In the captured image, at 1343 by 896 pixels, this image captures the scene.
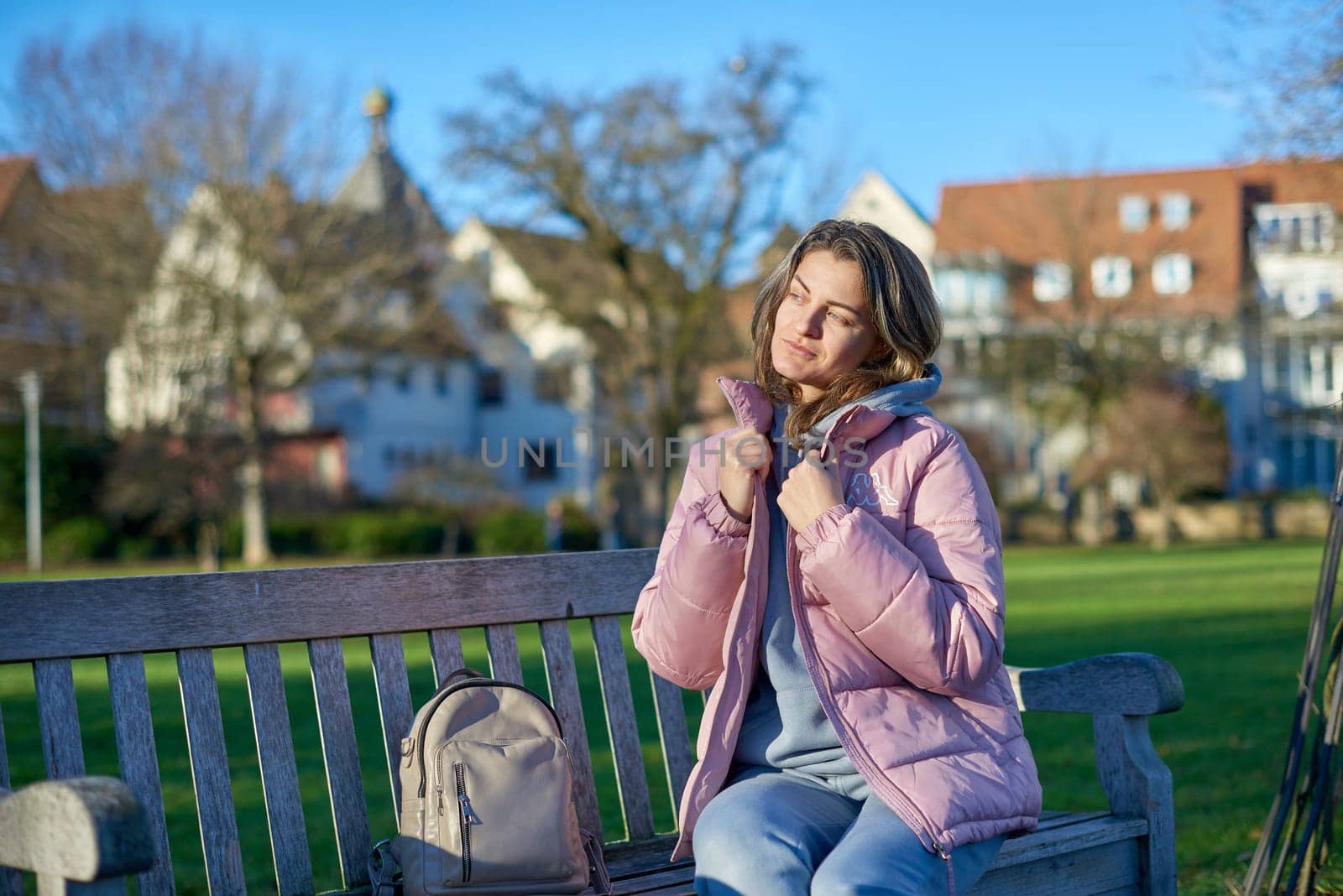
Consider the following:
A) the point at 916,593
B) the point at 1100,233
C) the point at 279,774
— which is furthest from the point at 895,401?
the point at 1100,233

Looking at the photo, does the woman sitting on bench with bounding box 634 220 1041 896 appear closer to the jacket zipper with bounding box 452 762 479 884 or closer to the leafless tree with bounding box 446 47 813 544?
the jacket zipper with bounding box 452 762 479 884

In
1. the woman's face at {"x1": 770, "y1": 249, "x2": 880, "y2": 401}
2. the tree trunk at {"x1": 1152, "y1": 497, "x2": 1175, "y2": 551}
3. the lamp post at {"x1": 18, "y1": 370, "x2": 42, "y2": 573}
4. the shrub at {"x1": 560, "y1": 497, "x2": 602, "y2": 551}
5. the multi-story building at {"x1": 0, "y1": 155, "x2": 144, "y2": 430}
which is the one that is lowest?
the tree trunk at {"x1": 1152, "y1": 497, "x2": 1175, "y2": 551}

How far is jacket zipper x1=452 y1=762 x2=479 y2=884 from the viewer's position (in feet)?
8.85

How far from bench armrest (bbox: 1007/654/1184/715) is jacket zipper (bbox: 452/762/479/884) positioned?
1.58 metres

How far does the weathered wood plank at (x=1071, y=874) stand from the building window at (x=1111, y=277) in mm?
42282

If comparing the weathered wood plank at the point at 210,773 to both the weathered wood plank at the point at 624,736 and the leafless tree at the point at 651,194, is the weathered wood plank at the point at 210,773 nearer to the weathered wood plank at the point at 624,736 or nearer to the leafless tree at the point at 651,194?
the weathered wood plank at the point at 624,736

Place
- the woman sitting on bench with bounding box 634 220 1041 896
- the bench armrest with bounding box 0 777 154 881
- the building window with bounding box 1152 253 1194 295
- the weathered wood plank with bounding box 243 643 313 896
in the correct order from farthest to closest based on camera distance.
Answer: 1. the building window with bounding box 1152 253 1194 295
2. the weathered wood plank with bounding box 243 643 313 896
3. the woman sitting on bench with bounding box 634 220 1041 896
4. the bench armrest with bounding box 0 777 154 881

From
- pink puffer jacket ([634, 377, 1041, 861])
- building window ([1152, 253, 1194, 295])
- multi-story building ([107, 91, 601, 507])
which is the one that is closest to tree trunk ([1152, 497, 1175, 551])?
building window ([1152, 253, 1194, 295])

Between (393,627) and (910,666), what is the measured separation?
1.24m

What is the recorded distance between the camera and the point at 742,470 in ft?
8.77

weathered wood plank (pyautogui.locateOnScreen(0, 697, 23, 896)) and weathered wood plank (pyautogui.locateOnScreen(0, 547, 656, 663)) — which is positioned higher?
weathered wood plank (pyautogui.locateOnScreen(0, 547, 656, 663))

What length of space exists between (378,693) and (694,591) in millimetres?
824

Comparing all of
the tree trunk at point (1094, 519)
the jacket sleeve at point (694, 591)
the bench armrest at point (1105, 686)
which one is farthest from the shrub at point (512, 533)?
the jacket sleeve at point (694, 591)

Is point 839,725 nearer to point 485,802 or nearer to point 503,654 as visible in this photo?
point 485,802
